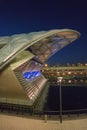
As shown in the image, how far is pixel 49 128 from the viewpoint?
15.3 metres

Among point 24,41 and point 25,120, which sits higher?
point 24,41

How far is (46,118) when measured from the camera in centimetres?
1652

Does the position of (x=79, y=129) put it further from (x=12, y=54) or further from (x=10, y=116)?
(x=12, y=54)

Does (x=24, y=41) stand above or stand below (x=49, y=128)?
above

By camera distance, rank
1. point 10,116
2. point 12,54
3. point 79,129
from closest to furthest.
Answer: point 79,129
point 10,116
point 12,54

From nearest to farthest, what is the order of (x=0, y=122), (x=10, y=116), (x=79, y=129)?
(x=79, y=129) → (x=0, y=122) → (x=10, y=116)

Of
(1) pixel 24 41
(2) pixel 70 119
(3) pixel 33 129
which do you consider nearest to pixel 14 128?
(3) pixel 33 129

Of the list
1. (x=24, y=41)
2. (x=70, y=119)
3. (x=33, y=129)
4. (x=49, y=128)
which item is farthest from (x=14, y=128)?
(x=24, y=41)

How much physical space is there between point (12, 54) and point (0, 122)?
9312 millimetres

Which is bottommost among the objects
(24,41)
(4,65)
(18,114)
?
(18,114)

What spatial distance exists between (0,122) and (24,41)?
11.4 metres

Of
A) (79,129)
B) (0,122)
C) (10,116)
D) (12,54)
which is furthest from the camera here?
(12,54)

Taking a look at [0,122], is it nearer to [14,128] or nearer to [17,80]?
[14,128]

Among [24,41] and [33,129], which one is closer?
[33,129]
